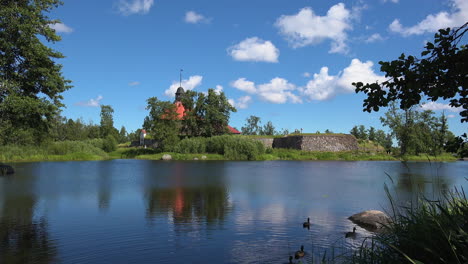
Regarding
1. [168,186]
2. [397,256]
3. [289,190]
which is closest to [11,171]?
[168,186]

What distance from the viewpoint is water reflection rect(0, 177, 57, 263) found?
7.08m

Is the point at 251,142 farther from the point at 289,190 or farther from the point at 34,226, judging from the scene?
the point at 34,226

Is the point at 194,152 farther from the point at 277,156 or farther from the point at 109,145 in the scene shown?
the point at 109,145

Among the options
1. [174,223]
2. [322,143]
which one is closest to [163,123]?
[322,143]

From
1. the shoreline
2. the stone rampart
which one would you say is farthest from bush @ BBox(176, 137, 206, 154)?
the stone rampart

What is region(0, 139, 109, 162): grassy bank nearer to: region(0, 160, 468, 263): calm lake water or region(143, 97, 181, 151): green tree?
region(143, 97, 181, 151): green tree

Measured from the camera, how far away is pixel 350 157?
59.8 m

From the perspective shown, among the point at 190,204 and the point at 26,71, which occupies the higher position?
the point at 26,71

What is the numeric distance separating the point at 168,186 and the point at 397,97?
56.1 feet

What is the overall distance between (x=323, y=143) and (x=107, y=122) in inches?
2208

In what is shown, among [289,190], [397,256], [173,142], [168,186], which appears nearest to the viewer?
[397,256]

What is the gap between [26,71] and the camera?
2102 centimetres

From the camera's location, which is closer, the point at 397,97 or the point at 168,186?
the point at 397,97

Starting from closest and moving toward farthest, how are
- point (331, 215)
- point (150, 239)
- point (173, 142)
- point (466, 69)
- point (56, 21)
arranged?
point (466, 69)
point (150, 239)
point (331, 215)
point (56, 21)
point (173, 142)
